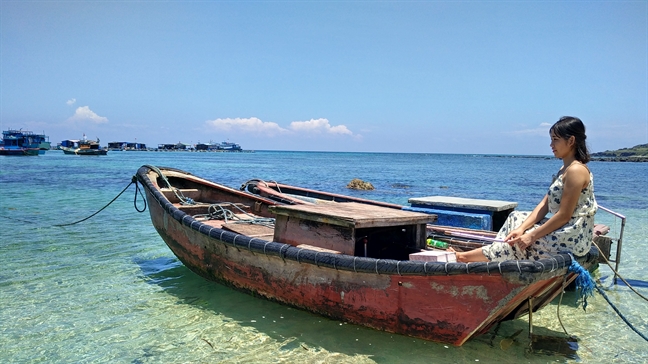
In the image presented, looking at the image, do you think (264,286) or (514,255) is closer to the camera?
(514,255)

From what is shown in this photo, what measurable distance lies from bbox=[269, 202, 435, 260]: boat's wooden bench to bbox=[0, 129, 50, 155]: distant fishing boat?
2990 inches

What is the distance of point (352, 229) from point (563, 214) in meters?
2.08

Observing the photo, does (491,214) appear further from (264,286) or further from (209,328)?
(209,328)

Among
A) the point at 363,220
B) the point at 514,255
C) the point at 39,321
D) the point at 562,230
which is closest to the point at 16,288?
the point at 39,321

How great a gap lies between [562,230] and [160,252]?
783 centimetres

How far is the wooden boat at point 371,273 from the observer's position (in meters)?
4.14

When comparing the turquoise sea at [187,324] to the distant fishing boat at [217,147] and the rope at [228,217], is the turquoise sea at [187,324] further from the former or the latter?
the distant fishing boat at [217,147]

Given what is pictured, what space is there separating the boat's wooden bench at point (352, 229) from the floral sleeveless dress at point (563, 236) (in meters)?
1.27

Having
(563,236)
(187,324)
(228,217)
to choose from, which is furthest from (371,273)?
(228,217)

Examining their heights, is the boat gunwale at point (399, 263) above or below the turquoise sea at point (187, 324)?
above

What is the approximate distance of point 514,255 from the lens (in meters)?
4.34

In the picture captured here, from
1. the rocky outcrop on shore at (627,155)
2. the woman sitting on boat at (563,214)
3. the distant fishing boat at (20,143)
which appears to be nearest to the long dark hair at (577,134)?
the woman sitting on boat at (563,214)

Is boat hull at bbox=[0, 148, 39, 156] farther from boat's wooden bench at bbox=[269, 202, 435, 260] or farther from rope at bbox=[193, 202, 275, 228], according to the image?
boat's wooden bench at bbox=[269, 202, 435, 260]

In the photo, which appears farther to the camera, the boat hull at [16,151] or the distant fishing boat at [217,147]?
the distant fishing boat at [217,147]
